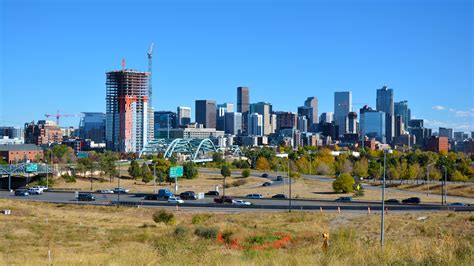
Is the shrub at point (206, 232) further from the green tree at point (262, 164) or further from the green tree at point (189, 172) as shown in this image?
the green tree at point (262, 164)

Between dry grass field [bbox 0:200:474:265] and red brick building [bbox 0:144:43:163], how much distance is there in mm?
86034

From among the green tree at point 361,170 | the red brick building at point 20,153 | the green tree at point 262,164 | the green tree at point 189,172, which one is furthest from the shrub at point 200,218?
Answer: the green tree at point 262,164

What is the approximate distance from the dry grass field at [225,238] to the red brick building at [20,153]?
86.0m

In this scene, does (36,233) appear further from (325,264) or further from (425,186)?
(425,186)

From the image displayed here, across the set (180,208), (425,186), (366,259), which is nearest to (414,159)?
(425,186)

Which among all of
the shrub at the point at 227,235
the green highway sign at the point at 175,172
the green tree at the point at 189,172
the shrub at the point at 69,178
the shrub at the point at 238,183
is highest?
the green highway sign at the point at 175,172

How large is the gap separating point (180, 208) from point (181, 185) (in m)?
42.6

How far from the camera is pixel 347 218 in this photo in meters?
49.6

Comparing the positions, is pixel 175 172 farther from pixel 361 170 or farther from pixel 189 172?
pixel 361 170

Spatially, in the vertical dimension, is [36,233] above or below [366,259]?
below

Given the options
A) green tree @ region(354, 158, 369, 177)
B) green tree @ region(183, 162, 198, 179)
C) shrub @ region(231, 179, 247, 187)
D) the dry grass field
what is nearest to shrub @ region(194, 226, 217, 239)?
the dry grass field

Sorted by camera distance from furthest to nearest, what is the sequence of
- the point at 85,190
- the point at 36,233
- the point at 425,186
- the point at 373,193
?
the point at 425,186
the point at 85,190
the point at 373,193
the point at 36,233

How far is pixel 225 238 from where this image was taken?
1379 inches

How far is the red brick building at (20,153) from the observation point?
14631 centimetres
